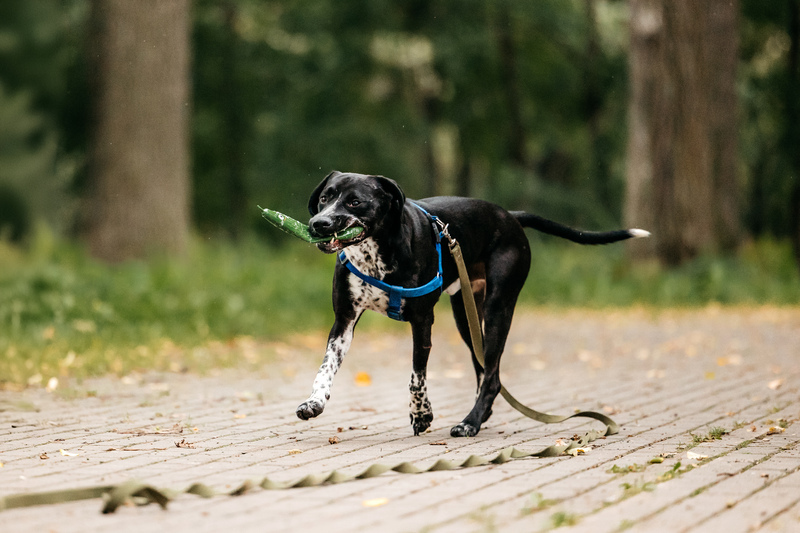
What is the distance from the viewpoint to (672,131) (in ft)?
54.9

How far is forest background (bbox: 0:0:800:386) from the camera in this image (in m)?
12.2

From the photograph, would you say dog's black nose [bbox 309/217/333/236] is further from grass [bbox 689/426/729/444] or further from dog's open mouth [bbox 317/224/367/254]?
grass [bbox 689/426/729/444]

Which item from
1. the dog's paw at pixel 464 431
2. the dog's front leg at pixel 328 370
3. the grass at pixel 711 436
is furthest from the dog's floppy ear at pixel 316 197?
the grass at pixel 711 436

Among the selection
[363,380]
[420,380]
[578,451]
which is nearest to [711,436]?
[578,451]

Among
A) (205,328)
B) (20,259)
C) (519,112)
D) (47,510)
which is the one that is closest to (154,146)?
(20,259)

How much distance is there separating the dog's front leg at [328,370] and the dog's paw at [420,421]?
1.85ft

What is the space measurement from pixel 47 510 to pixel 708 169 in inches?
571

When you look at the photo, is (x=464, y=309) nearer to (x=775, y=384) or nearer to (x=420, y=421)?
(x=420, y=421)

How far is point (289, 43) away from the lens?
27.6m

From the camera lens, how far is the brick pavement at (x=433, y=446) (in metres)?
3.88

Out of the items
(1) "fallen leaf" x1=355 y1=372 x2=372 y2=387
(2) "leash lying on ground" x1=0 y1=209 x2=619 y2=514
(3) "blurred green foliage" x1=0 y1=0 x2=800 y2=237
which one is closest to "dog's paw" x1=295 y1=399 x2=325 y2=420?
(2) "leash lying on ground" x1=0 y1=209 x2=619 y2=514

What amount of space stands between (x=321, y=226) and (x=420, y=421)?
1.41 m

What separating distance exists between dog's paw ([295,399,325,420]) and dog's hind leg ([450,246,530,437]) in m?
0.86

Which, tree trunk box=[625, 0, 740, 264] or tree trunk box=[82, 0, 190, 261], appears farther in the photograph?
tree trunk box=[625, 0, 740, 264]
